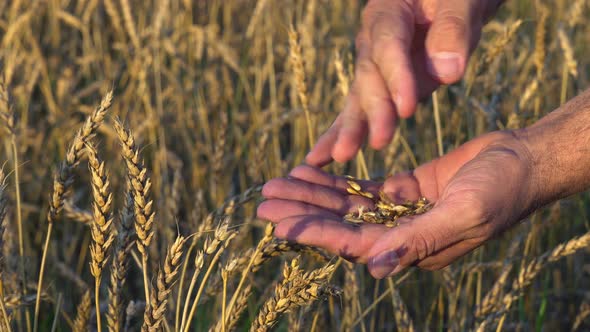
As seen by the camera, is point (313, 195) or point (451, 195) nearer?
point (451, 195)

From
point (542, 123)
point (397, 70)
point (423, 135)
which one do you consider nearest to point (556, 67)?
point (423, 135)

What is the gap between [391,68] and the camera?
1.84 metres

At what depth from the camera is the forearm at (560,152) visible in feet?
5.98

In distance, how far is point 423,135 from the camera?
11.0 ft

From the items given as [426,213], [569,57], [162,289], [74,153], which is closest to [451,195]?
[426,213]

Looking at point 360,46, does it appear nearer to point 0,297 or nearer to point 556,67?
point 0,297

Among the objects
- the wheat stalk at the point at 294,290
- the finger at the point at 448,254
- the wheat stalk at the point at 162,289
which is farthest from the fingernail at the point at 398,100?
the wheat stalk at the point at 162,289

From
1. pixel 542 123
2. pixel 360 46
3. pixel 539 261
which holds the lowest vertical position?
pixel 539 261

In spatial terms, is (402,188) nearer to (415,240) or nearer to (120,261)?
(415,240)

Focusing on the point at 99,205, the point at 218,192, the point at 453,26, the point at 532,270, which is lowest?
the point at 218,192

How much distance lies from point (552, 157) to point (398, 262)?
608mm

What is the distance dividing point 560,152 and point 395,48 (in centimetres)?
48

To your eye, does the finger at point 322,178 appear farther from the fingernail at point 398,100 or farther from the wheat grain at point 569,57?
the wheat grain at point 569,57

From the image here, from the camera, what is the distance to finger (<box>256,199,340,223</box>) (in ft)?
5.47
